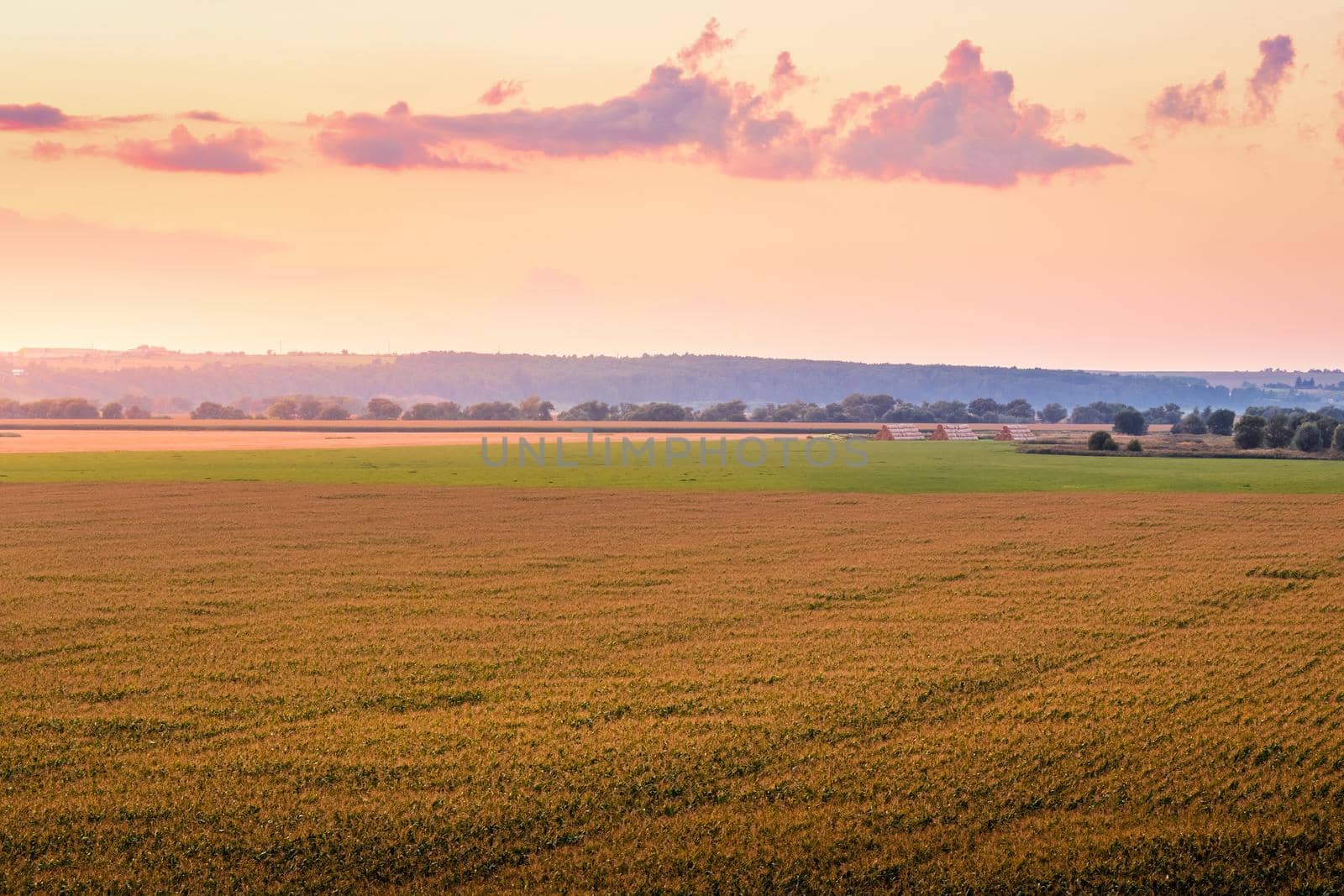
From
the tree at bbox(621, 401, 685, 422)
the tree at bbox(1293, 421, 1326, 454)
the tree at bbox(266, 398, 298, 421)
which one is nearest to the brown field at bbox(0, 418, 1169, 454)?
the tree at bbox(621, 401, 685, 422)

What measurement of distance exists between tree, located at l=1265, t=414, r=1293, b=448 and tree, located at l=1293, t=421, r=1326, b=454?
179 inches

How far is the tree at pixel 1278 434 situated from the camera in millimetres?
107062

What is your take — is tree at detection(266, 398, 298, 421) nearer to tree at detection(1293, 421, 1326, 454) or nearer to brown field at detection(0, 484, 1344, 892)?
tree at detection(1293, 421, 1326, 454)

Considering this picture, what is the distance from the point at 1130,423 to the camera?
451 ft

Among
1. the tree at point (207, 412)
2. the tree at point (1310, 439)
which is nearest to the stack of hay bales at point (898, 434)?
the tree at point (1310, 439)

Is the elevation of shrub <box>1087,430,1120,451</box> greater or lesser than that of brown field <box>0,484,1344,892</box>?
greater

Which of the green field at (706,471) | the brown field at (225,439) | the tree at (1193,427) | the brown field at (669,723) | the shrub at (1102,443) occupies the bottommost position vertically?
the brown field at (669,723)

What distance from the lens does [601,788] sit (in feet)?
45.4

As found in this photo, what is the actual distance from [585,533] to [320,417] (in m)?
162

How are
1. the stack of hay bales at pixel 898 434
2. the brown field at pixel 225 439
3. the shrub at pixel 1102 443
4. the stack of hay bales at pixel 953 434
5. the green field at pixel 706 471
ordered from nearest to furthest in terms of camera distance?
1. the green field at pixel 706 471
2. the brown field at pixel 225 439
3. the shrub at pixel 1102 443
4. the stack of hay bales at pixel 953 434
5. the stack of hay bales at pixel 898 434

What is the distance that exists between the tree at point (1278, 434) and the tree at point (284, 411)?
14510 centimetres

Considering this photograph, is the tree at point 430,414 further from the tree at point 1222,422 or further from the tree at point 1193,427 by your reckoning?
the tree at point 1222,422

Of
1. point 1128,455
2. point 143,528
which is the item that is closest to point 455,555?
point 143,528

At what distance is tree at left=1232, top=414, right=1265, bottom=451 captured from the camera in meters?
106
